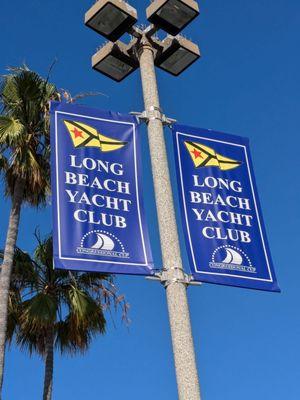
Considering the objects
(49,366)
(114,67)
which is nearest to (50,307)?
(49,366)

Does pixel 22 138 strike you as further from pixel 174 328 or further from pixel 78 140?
pixel 174 328

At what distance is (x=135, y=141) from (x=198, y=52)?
185 centimetres

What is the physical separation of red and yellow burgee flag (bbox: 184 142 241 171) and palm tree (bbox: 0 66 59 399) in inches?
320

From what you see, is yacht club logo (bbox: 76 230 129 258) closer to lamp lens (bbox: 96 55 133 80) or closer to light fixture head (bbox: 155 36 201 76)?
lamp lens (bbox: 96 55 133 80)

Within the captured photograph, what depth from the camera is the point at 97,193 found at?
7.04 meters

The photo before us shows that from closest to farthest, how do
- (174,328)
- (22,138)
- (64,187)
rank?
(174,328) < (64,187) < (22,138)

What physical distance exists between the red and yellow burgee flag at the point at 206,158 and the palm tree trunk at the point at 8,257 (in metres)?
7.81

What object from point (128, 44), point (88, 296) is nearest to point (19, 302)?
point (88, 296)

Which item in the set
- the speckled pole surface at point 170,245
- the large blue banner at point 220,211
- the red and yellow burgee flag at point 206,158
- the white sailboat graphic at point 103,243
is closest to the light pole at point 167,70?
the speckled pole surface at point 170,245

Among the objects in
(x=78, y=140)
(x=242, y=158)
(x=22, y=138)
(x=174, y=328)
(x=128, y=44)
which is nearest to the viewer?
(x=174, y=328)

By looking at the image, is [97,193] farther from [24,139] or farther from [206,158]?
[24,139]

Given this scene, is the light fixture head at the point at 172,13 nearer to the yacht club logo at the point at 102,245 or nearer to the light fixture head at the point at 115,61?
the light fixture head at the point at 115,61

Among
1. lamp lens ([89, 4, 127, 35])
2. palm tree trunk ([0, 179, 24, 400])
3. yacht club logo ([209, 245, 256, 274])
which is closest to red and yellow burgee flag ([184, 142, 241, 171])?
yacht club logo ([209, 245, 256, 274])

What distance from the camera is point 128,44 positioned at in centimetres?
880
